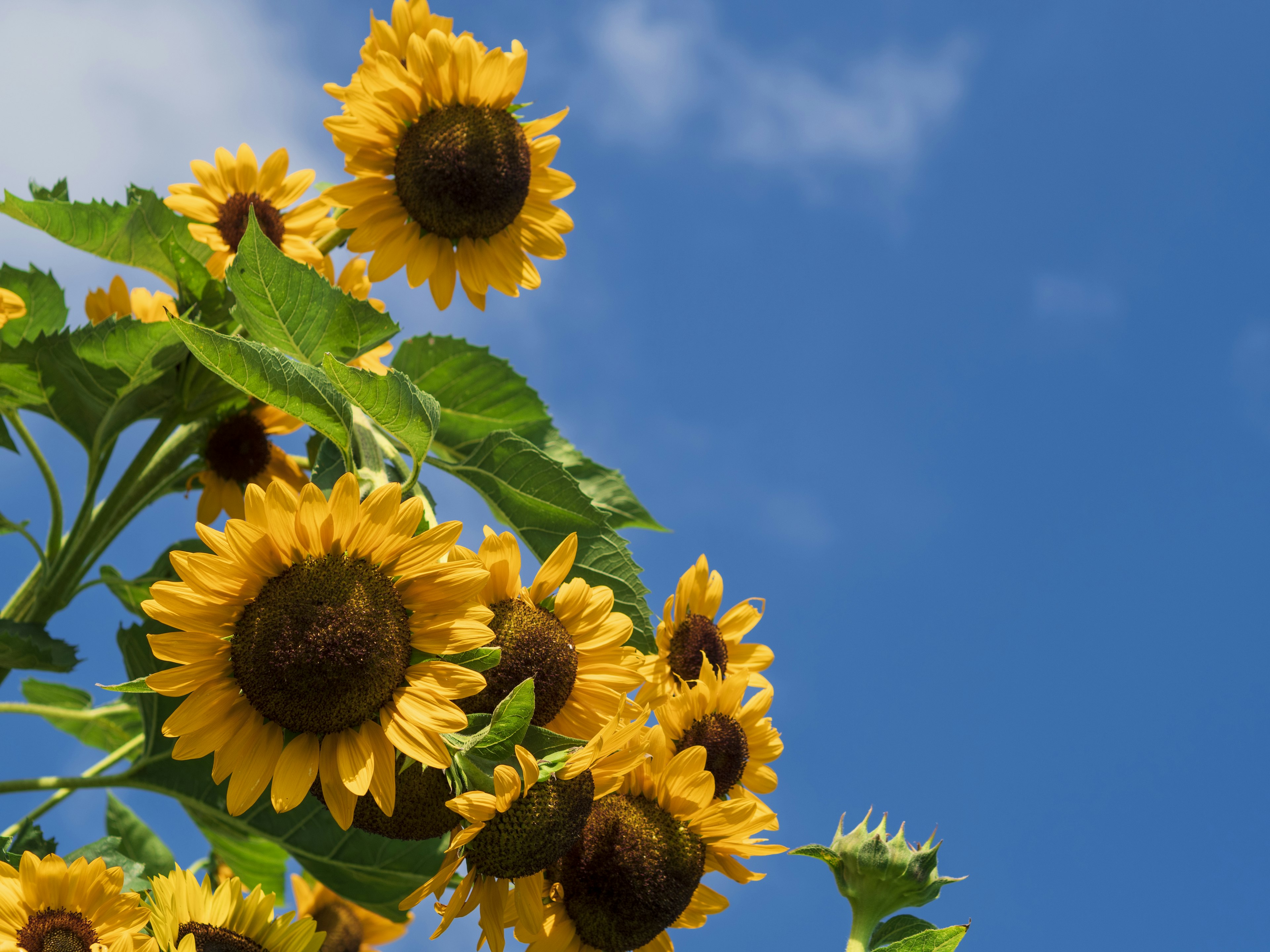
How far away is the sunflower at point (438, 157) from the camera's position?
2293mm

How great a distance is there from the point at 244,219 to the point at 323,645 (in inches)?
56.7

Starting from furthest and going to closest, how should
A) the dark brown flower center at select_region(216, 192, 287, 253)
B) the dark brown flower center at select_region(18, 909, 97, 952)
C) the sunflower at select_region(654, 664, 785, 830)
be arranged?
the dark brown flower center at select_region(216, 192, 287, 253) < the sunflower at select_region(654, 664, 785, 830) < the dark brown flower center at select_region(18, 909, 97, 952)

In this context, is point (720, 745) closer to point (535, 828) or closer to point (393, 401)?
point (535, 828)

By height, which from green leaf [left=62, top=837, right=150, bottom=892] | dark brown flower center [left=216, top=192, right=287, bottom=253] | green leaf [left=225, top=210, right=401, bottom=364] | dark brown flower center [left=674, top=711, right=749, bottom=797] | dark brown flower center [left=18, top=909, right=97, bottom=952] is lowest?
dark brown flower center [left=18, top=909, right=97, bottom=952]

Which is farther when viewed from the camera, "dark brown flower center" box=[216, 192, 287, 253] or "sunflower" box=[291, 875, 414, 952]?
"sunflower" box=[291, 875, 414, 952]

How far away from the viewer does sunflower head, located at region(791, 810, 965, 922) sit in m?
1.84

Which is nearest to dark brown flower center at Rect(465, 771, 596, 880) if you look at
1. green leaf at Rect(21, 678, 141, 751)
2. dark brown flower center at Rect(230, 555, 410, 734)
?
dark brown flower center at Rect(230, 555, 410, 734)

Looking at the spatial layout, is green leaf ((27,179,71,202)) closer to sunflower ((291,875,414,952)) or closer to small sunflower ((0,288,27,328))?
small sunflower ((0,288,27,328))

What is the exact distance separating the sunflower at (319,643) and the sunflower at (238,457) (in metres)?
1.05

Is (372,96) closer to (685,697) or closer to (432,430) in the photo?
(432,430)

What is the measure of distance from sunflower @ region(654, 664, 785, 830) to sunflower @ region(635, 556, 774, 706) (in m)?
0.06

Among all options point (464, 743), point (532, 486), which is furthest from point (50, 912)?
point (532, 486)

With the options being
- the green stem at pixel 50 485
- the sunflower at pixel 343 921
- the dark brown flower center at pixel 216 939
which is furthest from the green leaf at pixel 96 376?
the sunflower at pixel 343 921

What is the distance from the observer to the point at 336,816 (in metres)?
1.51
